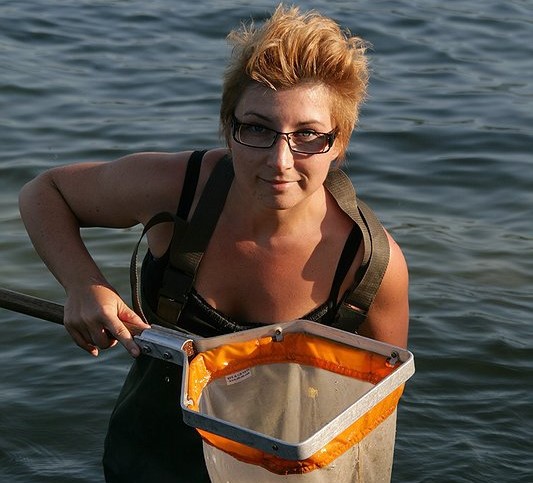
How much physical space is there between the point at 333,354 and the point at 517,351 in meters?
2.68

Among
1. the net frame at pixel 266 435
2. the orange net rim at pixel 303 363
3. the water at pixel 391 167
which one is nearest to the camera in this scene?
the net frame at pixel 266 435

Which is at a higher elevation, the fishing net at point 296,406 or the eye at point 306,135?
the eye at point 306,135

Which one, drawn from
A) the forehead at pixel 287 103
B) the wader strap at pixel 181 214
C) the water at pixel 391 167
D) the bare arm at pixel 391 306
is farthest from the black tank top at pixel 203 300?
the water at pixel 391 167

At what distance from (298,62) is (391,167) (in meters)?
4.68

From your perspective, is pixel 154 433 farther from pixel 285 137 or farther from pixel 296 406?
pixel 285 137

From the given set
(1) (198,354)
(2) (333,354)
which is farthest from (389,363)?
(1) (198,354)

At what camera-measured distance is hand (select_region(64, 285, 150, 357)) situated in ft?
10.9

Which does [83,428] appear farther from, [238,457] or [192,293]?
[238,457]

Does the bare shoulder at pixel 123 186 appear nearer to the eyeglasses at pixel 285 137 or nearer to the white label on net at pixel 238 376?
the eyeglasses at pixel 285 137

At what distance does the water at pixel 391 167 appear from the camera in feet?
17.7

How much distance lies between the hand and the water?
65.7 inches

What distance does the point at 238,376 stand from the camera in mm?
3510

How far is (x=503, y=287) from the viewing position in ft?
21.4

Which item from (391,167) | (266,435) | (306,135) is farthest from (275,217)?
(391,167)
